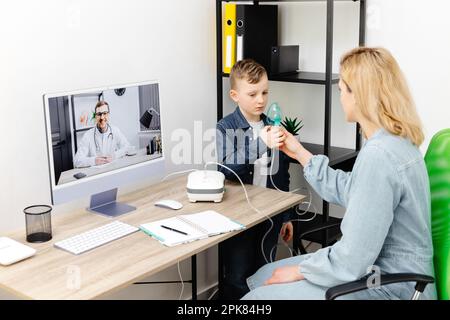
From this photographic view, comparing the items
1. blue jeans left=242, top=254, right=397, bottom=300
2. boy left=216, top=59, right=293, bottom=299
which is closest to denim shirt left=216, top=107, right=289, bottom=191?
boy left=216, top=59, right=293, bottom=299

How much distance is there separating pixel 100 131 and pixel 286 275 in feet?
2.65

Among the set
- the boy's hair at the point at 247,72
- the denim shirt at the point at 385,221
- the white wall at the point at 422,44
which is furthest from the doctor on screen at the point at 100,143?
the white wall at the point at 422,44

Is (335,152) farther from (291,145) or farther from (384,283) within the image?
(384,283)

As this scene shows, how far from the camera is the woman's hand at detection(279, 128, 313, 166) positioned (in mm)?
2188

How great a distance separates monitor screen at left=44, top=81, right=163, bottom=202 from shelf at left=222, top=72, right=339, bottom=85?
69 centimetres

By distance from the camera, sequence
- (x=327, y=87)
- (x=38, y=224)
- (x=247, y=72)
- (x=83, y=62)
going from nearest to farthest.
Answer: (x=38, y=224)
(x=83, y=62)
(x=247, y=72)
(x=327, y=87)

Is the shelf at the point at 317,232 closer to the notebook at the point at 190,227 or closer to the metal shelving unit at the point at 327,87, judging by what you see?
the metal shelving unit at the point at 327,87

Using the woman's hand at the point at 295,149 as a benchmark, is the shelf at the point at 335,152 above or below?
below

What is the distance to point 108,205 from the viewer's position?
2.27 meters

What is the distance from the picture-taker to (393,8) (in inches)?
106

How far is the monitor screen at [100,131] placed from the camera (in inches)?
76.7

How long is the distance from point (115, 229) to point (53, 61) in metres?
0.68

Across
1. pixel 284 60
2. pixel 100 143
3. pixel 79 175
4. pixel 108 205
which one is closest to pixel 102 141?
pixel 100 143

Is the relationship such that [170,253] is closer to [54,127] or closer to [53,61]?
[54,127]
